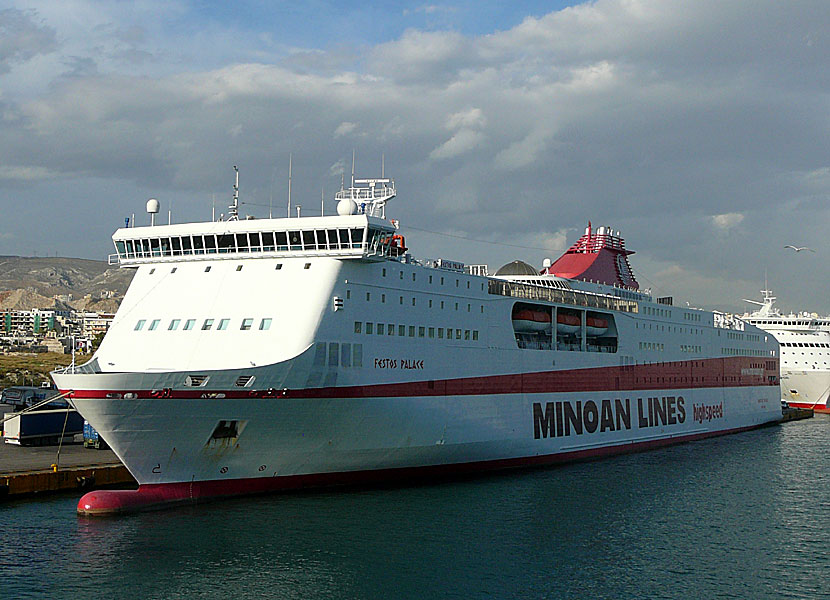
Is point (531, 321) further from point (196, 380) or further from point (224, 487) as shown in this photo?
point (196, 380)

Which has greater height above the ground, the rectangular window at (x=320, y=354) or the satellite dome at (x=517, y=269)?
the satellite dome at (x=517, y=269)

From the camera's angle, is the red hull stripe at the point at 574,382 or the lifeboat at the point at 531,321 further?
the lifeboat at the point at 531,321

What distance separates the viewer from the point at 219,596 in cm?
1736

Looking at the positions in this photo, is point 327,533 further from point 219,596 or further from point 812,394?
point 812,394

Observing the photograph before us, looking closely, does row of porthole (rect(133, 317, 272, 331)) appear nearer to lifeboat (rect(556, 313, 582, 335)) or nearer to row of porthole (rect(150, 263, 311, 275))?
row of porthole (rect(150, 263, 311, 275))

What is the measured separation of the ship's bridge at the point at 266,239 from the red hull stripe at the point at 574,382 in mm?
4463

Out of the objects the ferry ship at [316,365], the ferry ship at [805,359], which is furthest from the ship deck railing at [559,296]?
the ferry ship at [805,359]

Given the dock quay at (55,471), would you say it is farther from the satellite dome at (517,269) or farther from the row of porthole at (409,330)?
the satellite dome at (517,269)

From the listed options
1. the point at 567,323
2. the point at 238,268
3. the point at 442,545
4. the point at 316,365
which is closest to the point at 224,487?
the point at 316,365

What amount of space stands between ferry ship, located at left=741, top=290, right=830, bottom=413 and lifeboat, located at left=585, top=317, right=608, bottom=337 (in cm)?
3462

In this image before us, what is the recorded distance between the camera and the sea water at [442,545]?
59.8ft

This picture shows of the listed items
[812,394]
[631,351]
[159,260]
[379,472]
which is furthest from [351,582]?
[812,394]

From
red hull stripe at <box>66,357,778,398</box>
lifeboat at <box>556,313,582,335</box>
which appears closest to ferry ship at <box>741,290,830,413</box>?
red hull stripe at <box>66,357,778,398</box>

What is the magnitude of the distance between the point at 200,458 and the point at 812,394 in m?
59.3
